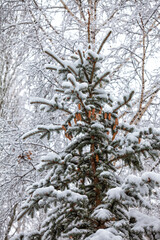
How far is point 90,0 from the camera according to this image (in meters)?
4.02

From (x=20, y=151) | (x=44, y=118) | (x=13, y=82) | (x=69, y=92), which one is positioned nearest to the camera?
(x=69, y=92)

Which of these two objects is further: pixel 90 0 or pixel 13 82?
pixel 13 82

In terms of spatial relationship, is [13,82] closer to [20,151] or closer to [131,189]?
[20,151]

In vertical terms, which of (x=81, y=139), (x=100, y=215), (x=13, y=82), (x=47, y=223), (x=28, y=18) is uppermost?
(x=28, y=18)

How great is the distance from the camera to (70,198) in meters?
1.50

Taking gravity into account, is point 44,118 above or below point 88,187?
above

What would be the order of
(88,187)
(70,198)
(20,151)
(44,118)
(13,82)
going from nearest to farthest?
(70,198), (88,187), (20,151), (44,118), (13,82)

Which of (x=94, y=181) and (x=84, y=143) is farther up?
(x=84, y=143)

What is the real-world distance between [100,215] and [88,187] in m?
0.55

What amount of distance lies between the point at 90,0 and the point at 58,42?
3.85 ft

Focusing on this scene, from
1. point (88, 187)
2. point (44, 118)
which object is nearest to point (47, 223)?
point (88, 187)

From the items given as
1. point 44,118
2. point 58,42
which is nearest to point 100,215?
point 44,118

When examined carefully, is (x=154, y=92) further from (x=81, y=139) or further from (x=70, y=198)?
(x=70, y=198)

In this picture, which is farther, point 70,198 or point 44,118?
point 44,118
